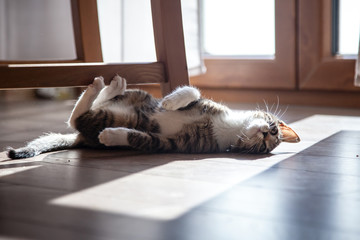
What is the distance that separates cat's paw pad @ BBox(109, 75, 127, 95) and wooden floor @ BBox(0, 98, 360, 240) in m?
0.19

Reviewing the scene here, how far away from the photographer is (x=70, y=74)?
4.91 feet

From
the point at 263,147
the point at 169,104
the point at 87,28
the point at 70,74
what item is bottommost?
the point at 263,147

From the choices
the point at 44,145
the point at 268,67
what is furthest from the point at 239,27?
the point at 44,145

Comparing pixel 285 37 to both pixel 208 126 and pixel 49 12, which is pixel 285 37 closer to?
pixel 208 126

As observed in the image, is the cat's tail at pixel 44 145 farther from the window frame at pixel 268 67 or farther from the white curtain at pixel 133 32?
the window frame at pixel 268 67

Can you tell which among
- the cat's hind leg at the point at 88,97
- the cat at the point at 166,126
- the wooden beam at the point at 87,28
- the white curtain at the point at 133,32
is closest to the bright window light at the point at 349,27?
the white curtain at the point at 133,32

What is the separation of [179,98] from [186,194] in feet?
1.68

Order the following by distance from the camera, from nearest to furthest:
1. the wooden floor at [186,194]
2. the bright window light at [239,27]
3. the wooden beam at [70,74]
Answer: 1. the wooden floor at [186,194]
2. the wooden beam at [70,74]
3. the bright window light at [239,27]

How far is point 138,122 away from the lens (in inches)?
64.4

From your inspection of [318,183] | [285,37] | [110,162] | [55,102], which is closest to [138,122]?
[110,162]

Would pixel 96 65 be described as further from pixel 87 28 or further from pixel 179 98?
pixel 87 28

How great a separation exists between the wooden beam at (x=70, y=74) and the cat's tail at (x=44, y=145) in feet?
0.57

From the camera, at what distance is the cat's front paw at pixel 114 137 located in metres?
1.48

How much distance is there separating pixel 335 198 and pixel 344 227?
179mm
